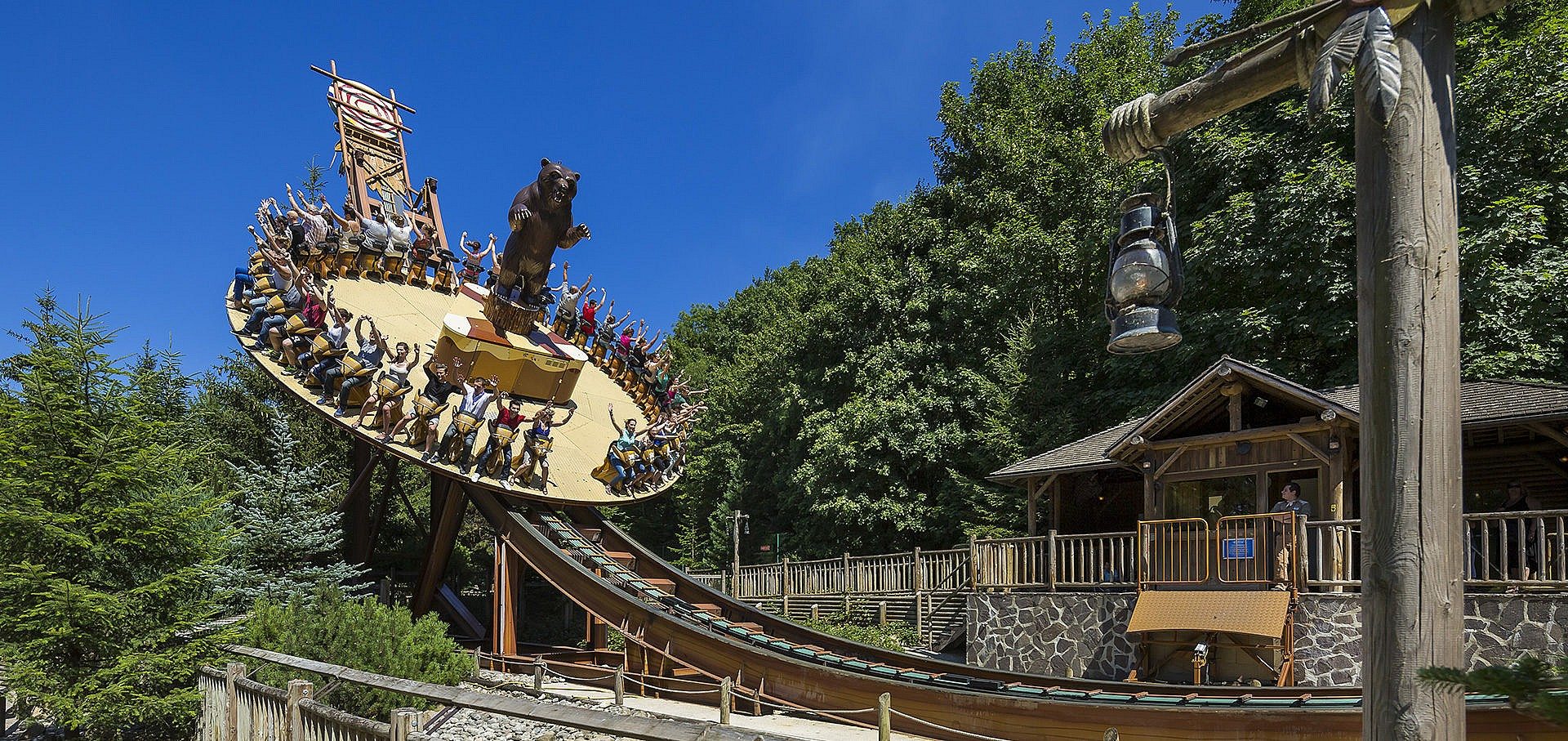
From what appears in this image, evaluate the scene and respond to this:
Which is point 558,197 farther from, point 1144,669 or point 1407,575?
point 1407,575

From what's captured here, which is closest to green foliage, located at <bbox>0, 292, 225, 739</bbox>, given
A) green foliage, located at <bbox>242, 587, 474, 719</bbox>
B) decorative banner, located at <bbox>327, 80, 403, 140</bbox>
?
green foliage, located at <bbox>242, 587, 474, 719</bbox>

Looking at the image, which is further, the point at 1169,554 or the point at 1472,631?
the point at 1169,554

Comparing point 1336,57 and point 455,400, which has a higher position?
point 1336,57

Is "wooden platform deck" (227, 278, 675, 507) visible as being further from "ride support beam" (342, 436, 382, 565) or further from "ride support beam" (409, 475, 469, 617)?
"ride support beam" (409, 475, 469, 617)

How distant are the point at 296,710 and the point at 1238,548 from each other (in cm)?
1077

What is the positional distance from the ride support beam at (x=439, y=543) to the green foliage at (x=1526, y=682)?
1734 centimetres

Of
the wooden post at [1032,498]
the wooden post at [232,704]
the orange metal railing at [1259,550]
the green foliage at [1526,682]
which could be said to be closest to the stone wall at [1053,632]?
the orange metal railing at [1259,550]

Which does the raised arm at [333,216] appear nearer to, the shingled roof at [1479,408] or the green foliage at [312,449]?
the green foliage at [312,449]

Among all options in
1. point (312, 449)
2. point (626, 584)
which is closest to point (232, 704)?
point (626, 584)

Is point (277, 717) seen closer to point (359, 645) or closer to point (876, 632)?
point (359, 645)

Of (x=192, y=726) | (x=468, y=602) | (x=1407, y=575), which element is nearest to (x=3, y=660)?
(x=192, y=726)

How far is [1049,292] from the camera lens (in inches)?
1075

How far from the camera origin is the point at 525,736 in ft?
36.9

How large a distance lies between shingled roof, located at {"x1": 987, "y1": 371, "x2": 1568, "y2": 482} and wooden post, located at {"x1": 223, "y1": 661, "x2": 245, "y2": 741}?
1045 centimetres
